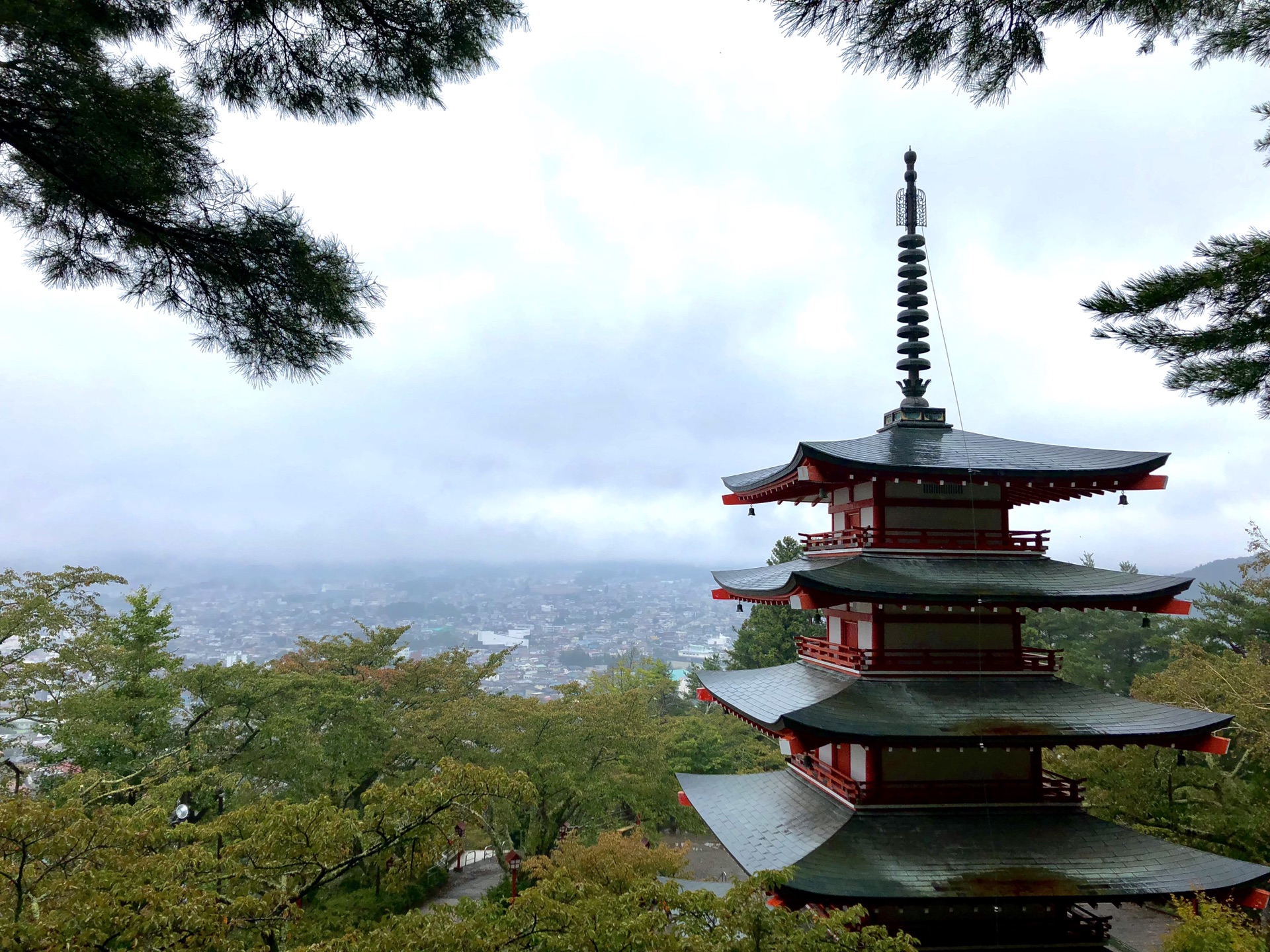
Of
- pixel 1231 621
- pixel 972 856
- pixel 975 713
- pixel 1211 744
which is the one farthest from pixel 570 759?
pixel 1231 621

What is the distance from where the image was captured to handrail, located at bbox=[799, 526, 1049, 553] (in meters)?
9.76

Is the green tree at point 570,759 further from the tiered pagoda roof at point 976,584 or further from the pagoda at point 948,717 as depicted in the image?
the tiered pagoda roof at point 976,584

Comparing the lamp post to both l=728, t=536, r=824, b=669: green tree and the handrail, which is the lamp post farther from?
l=728, t=536, r=824, b=669: green tree

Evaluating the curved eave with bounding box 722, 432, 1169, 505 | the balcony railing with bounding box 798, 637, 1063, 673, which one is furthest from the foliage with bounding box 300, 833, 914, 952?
the curved eave with bounding box 722, 432, 1169, 505

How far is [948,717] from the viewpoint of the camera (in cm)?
845

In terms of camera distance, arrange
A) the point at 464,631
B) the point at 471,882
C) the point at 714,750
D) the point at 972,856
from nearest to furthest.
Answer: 1. the point at 972,856
2. the point at 471,882
3. the point at 714,750
4. the point at 464,631

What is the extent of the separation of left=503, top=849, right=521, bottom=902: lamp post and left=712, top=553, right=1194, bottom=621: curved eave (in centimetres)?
964

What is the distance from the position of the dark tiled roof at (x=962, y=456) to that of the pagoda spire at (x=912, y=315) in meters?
0.33

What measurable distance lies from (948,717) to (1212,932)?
18.6ft

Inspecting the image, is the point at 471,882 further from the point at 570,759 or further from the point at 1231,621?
the point at 1231,621

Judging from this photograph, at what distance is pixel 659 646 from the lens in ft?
487

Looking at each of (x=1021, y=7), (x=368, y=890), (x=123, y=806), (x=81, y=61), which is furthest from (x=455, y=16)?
(x=368, y=890)

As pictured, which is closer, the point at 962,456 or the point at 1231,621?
the point at 962,456

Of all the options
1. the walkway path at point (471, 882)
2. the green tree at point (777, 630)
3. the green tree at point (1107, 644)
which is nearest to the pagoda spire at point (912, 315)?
the walkway path at point (471, 882)
